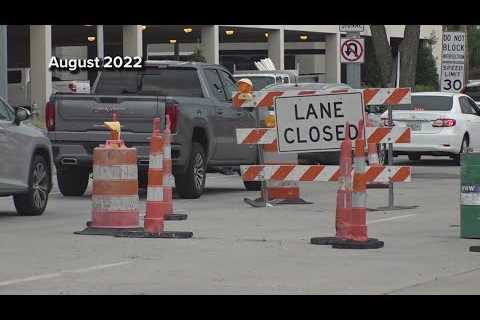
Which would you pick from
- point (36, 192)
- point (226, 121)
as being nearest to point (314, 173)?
point (36, 192)

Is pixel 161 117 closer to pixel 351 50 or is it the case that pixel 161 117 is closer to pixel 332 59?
pixel 351 50

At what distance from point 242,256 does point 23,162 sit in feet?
16.4

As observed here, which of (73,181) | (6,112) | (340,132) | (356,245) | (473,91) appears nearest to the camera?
(356,245)

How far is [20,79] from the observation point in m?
55.9

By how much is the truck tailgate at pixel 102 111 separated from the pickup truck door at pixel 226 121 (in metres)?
1.51

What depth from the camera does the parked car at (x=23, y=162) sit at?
51.1 feet

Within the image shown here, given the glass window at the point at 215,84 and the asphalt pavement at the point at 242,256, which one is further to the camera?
the glass window at the point at 215,84

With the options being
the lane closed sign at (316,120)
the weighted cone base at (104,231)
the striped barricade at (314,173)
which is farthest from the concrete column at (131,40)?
the weighted cone base at (104,231)

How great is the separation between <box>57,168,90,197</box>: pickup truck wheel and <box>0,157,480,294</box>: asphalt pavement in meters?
1.80

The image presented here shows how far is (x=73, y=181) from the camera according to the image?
19891mm

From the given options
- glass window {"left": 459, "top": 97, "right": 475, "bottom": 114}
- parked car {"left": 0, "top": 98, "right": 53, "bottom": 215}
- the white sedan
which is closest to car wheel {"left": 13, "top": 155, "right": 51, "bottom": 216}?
parked car {"left": 0, "top": 98, "right": 53, "bottom": 215}

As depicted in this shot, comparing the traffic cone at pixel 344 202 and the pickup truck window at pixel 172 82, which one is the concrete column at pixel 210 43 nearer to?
the pickup truck window at pixel 172 82
